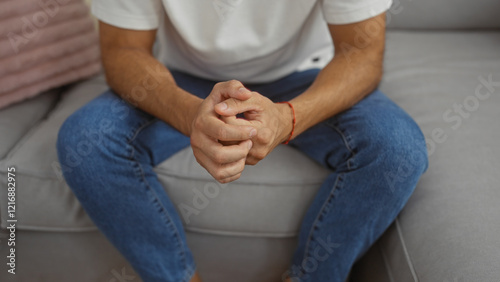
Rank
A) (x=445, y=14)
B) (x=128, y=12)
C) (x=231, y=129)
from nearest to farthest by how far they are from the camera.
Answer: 1. (x=231, y=129)
2. (x=128, y=12)
3. (x=445, y=14)

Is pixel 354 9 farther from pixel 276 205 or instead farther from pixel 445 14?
pixel 445 14

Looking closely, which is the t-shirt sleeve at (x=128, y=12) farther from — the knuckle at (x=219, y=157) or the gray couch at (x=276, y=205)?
the knuckle at (x=219, y=157)

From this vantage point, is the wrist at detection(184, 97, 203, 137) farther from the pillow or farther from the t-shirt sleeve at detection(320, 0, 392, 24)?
the pillow

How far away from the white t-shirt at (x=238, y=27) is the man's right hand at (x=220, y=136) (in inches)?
10.4

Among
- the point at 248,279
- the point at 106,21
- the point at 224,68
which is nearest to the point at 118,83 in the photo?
the point at 106,21

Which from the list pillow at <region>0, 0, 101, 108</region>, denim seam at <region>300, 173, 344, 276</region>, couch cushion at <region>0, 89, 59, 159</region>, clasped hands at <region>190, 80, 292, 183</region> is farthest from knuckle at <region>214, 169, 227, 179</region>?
pillow at <region>0, 0, 101, 108</region>

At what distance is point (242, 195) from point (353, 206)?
0.69 feet

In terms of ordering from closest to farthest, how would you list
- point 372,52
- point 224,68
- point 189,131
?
1. point 189,131
2. point 372,52
3. point 224,68

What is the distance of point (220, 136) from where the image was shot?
0.69m

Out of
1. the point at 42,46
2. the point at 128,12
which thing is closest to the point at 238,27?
the point at 128,12

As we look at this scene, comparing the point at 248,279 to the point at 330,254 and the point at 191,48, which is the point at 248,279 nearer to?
the point at 330,254

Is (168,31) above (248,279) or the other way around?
above

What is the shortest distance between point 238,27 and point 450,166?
0.50 m

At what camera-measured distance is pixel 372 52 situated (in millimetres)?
905
